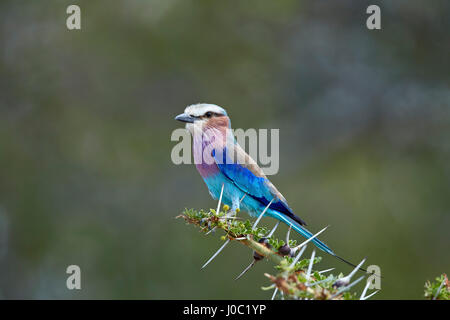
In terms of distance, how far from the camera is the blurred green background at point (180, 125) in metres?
8.34

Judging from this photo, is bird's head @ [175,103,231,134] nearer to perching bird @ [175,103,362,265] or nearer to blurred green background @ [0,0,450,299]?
perching bird @ [175,103,362,265]

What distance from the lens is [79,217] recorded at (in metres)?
8.69

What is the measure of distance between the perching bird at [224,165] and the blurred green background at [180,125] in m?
3.10

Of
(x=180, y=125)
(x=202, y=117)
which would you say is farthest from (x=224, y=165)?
(x=180, y=125)

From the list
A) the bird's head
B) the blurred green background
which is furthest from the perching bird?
the blurred green background

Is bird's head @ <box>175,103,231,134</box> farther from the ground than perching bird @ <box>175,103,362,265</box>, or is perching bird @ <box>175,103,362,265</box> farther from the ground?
bird's head @ <box>175,103,231,134</box>

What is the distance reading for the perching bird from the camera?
5.02m

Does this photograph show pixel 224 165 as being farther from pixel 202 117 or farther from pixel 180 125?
pixel 180 125

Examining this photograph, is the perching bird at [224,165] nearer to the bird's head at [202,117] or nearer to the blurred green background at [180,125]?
the bird's head at [202,117]

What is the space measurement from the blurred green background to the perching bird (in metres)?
3.10

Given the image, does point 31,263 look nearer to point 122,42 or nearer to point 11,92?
point 11,92

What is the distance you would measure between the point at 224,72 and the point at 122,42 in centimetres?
171

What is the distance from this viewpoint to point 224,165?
16.7 ft

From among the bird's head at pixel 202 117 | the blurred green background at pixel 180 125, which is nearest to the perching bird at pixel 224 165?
the bird's head at pixel 202 117
